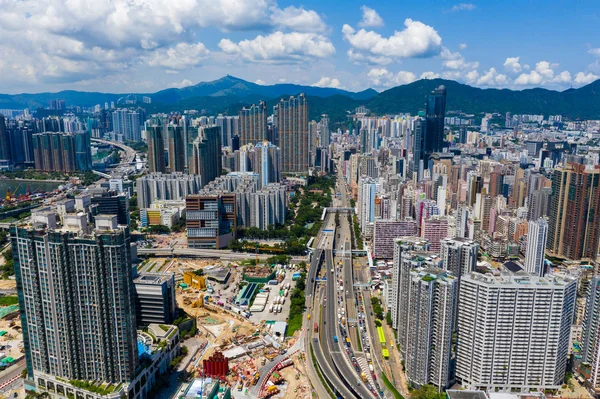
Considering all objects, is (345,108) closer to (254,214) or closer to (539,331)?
(254,214)

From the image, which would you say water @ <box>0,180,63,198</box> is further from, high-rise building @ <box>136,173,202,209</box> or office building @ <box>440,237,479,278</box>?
office building @ <box>440,237,479,278</box>

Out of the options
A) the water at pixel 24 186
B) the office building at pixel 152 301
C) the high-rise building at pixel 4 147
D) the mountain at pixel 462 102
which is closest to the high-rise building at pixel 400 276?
the office building at pixel 152 301

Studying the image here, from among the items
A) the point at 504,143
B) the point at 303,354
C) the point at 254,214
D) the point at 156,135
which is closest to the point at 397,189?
the point at 254,214

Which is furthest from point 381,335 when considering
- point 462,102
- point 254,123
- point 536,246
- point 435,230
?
point 462,102

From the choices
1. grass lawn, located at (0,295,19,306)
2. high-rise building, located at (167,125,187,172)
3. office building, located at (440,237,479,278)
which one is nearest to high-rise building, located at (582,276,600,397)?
office building, located at (440,237,479,278)

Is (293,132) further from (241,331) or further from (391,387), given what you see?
(391,387)

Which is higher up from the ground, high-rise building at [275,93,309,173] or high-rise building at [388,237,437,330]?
high-rise building at [275,93,309,173]

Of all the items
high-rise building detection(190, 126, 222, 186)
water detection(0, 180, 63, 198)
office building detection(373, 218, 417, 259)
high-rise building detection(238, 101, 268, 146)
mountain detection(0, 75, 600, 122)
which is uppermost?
mountain detection(0, 75, 600, 122)

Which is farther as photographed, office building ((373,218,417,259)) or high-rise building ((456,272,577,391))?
office building ((373,218,417,259))
